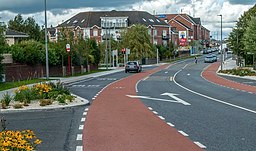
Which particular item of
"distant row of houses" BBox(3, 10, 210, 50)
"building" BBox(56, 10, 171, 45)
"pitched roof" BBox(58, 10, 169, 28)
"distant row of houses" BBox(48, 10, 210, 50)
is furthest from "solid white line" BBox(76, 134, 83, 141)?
"pitched roof" BBox(58, 10, 169, 28)

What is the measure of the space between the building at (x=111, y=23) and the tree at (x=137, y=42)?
55.4ft

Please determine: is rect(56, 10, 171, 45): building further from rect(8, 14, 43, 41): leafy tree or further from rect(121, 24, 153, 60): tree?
rect(8, 14, 43, 41): leafy tree

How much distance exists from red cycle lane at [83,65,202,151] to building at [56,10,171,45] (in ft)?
329

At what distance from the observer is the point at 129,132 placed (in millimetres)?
12438

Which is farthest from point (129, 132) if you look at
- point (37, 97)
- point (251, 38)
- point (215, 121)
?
point (251, 38)

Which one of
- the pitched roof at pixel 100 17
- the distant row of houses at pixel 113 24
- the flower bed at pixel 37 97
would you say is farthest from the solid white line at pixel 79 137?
the pitched roof at pixel 100 17

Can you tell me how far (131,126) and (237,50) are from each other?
6117 cm

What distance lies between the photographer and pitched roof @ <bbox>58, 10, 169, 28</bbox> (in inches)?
4854

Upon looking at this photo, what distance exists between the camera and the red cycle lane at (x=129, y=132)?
10242 millimetres

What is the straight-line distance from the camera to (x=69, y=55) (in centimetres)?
5262

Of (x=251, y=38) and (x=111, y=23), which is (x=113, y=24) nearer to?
(x=111, y=23)

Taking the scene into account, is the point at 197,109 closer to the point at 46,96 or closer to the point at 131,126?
the point at 131,126

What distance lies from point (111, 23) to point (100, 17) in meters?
3.40

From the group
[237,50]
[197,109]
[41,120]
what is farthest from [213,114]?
[237,50]
